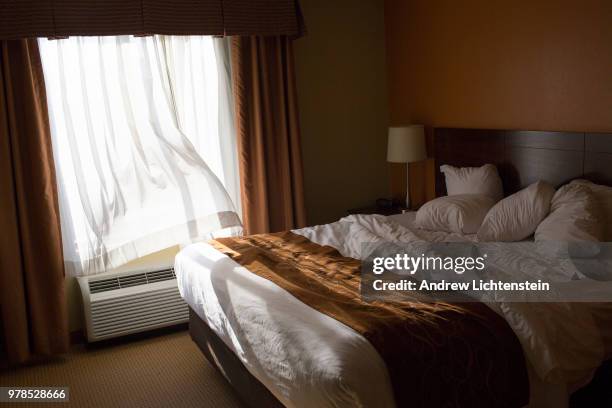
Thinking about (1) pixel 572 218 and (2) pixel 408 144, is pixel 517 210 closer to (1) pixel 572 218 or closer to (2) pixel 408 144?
(1) pixel 572 218

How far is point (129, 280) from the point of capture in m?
4.12

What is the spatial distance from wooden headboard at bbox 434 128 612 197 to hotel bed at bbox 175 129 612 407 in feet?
0.08

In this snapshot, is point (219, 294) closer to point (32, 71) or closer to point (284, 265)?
point (284, 265)

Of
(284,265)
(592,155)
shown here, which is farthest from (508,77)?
(284,265)

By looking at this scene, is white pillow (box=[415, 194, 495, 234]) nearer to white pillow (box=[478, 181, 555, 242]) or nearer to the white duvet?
white pillow (box=[478, 181, 555, 242])

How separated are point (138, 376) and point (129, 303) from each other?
24.4 inches

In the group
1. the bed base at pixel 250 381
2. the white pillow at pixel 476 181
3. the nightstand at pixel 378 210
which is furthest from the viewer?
the nightstand at pixel 378 210

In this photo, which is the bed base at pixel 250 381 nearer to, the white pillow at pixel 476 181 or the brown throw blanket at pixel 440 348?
the brown throw blanket at pixel 440 348

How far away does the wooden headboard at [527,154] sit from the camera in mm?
3199

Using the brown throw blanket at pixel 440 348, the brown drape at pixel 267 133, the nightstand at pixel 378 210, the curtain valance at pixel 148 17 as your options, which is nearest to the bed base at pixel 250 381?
the brown throw blanket at pixel 440 348

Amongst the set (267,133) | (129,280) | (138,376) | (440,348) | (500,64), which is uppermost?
(500,64)

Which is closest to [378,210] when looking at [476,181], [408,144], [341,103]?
[408,144]

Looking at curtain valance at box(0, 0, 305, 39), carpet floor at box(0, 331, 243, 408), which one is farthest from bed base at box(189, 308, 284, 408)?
curtain valance at box(0, 0, 305, 39)

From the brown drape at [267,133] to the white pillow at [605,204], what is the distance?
7.15ft
